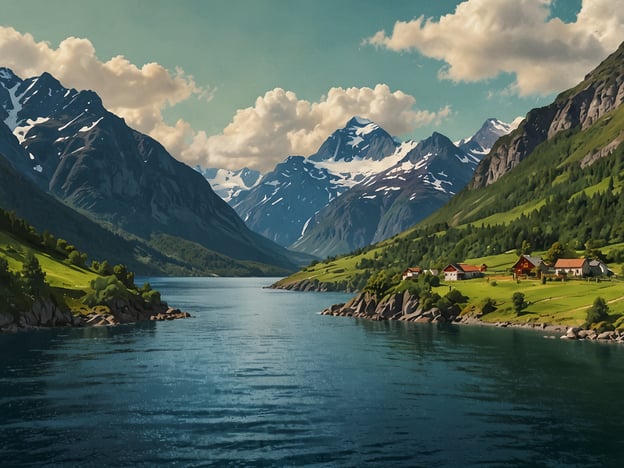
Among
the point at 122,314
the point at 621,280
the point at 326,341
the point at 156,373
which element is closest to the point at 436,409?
the point at 156,373

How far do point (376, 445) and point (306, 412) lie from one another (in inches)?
493

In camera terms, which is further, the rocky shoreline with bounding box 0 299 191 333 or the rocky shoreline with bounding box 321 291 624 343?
the rocky shoreline with bounding box 0 299 191 333

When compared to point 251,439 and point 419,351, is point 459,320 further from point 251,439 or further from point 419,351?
point 251,439

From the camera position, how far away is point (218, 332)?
14100 centimetres

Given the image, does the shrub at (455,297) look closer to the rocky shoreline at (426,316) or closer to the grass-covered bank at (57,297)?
the rocky shoreline at (426,316)

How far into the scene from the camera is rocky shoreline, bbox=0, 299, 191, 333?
138 m

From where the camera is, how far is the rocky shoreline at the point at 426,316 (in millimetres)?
123775

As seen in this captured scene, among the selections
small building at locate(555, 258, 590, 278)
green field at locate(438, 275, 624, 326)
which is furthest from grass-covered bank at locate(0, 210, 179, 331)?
small building at locate(555, 258, 590, 278)

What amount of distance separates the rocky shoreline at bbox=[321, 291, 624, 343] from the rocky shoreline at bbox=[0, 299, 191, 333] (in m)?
56.4

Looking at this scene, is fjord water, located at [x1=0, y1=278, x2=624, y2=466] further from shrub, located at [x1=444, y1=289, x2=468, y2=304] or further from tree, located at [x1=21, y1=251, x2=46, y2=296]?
shrub, located at [x1=444, y1=289, x2=468, y2=304]

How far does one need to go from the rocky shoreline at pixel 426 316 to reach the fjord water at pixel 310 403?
861cm

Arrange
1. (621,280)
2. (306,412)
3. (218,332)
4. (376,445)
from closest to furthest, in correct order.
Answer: (376,445)
(306,412)
(218,332)
(621,280)

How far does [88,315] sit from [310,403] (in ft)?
357

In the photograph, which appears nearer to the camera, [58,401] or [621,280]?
[58,401]
